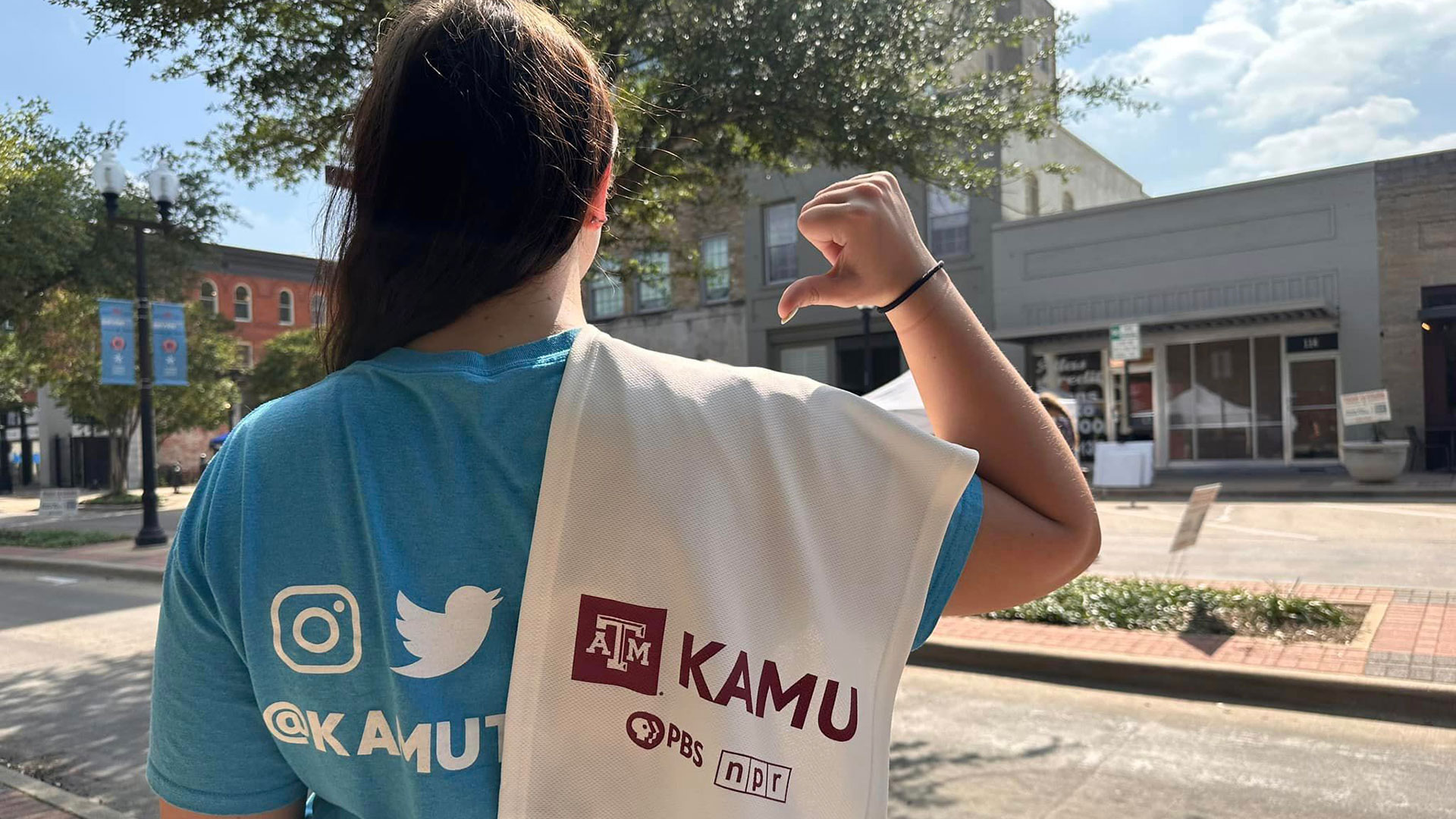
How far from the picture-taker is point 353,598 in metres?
0.96

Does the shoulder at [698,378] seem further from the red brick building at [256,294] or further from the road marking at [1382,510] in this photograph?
the red brick building at [256,294]

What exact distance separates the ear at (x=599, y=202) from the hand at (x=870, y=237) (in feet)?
0.75

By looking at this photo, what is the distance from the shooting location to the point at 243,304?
142 feet

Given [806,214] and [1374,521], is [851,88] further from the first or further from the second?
[1374,521]

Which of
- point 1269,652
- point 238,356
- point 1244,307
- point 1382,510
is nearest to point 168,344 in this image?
point 1269,652

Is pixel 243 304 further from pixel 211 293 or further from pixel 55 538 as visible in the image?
pixel 55 538

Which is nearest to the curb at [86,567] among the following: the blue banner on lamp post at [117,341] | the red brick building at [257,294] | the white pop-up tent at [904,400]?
the blue banner on lamp post at [117,341]

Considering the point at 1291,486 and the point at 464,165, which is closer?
the point at 464,165

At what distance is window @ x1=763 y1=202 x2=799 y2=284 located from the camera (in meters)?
26.2

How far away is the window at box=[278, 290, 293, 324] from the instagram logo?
158 feet

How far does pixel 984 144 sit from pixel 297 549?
23.0 feet

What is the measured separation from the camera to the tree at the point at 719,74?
19.2 ft

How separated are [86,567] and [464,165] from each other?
16822 mm

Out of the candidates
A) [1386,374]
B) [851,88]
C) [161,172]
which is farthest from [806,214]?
[1386,374]
